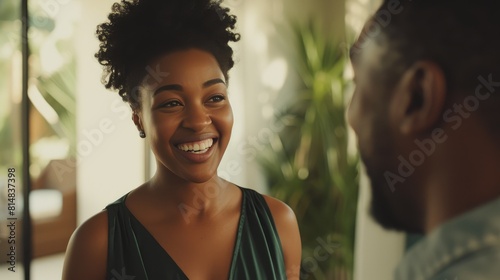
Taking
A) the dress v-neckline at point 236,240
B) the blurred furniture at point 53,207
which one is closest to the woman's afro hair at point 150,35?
the dress v-neckline at point 236,240

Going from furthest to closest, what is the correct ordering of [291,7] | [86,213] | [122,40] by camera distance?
[291,7], [86,213], [122,40]

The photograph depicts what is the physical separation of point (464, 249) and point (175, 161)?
375 millimetres

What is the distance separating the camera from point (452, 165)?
1.55ft

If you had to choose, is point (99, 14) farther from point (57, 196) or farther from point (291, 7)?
point (291, 7)

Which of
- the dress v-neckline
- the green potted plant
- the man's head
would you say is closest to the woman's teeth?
the dress v-neckline

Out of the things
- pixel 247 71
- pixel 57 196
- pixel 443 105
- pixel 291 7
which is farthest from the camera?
pixel 291 7

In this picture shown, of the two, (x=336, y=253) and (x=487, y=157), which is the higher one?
(x=487, y=157)

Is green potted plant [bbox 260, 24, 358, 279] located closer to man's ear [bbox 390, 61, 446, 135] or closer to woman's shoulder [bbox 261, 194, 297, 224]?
woman's shoulder [bbox 261, 194, 297, 224]

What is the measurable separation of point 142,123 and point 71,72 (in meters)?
0.58

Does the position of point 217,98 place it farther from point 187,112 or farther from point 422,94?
point 422,94

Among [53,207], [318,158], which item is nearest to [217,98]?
[53,207]

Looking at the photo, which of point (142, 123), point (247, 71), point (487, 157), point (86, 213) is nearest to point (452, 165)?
point (487, 157)

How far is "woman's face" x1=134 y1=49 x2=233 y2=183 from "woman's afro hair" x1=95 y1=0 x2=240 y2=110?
0.02 metres

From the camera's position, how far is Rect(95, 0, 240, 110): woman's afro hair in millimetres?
690
